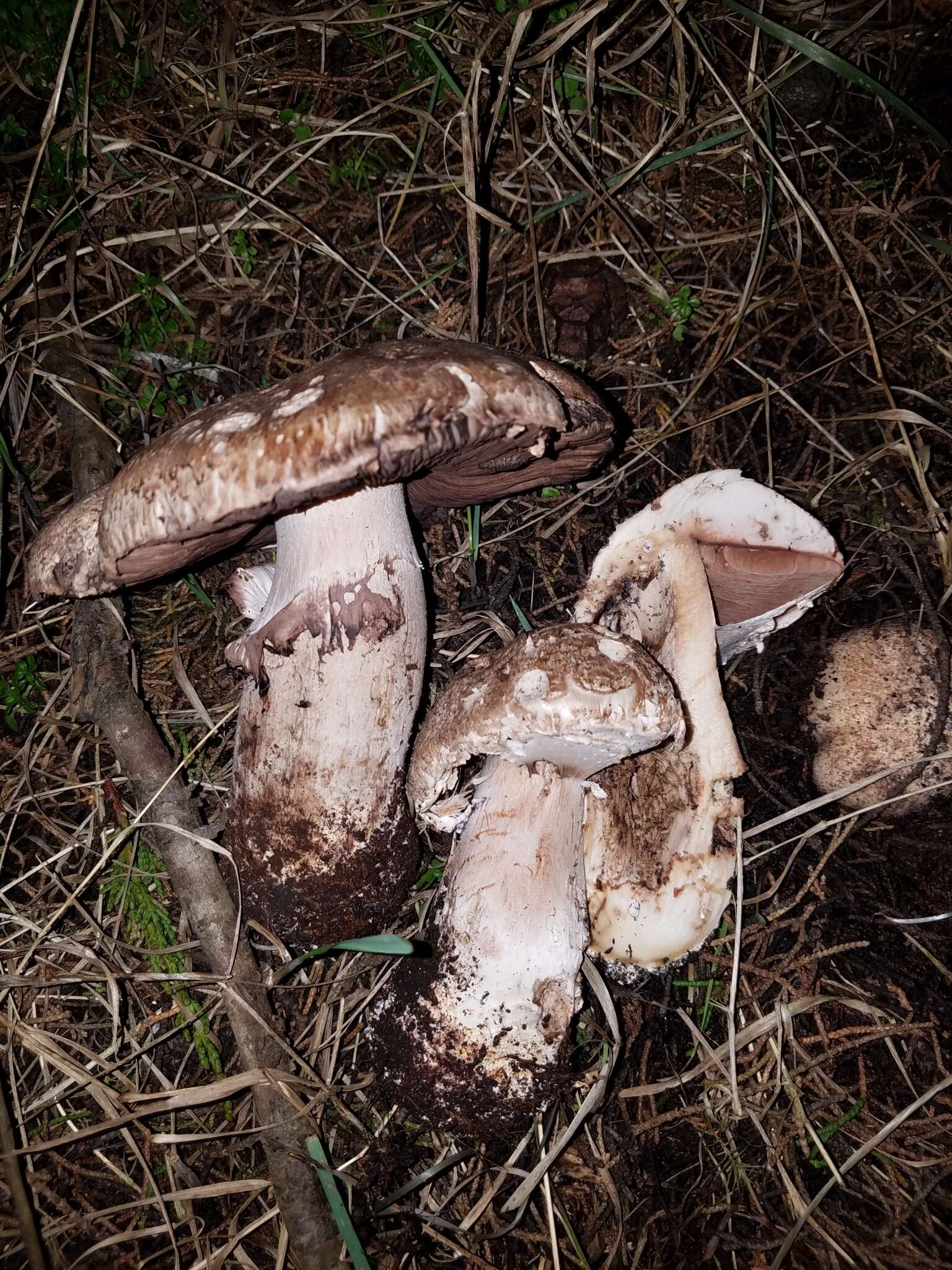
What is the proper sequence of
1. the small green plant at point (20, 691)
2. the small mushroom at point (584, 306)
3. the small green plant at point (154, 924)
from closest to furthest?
the small green plant at point (154, 924) → the small green plant at point (20, 691) → the small mushroom at point (584, 306)

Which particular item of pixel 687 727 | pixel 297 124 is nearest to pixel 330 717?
pixel 687 727

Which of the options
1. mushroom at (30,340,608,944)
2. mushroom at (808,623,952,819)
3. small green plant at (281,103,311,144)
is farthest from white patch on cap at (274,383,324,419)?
mushroom at (808,623,952,819)

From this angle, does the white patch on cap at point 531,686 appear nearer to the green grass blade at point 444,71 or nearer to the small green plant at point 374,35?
the green grass blade at point 444,71

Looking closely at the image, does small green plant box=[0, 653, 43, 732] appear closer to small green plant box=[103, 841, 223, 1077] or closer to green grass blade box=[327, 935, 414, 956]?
small green plant box=[103, 841, 223, 1077]

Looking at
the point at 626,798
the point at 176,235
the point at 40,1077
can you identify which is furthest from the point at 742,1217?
the point at 176,235

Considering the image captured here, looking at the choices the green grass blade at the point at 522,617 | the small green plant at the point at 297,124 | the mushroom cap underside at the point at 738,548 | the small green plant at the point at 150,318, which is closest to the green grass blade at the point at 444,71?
the small green plant at the point at 297,124
